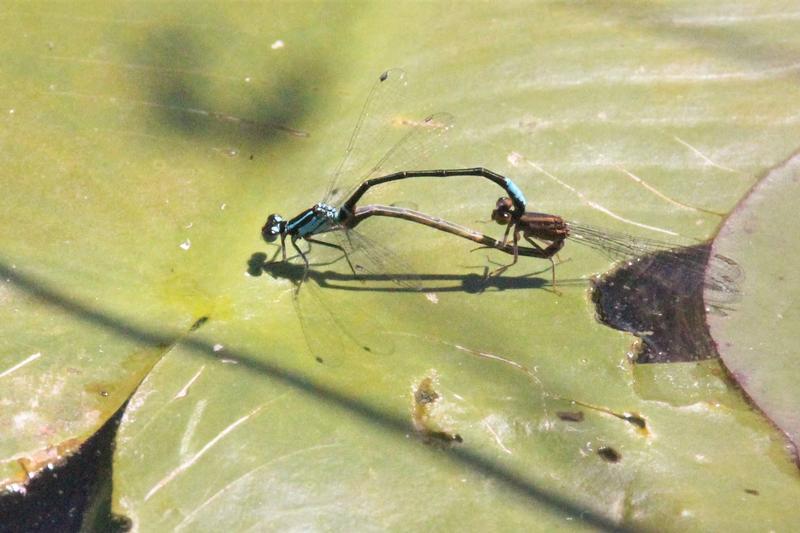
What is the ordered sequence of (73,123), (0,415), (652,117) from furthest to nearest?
(652,117), (73,123), (0,415)

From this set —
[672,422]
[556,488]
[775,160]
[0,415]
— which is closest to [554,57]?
[775,160]

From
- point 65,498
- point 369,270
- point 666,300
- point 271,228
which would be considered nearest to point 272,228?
point 271,228

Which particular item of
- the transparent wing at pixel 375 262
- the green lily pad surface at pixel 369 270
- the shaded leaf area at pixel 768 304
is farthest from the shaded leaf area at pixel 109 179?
the shaded leaf area at pixel 768 304

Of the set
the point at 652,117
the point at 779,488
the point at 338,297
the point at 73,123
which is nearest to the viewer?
the point at 779,488

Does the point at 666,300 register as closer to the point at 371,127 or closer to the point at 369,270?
the point at 369,270

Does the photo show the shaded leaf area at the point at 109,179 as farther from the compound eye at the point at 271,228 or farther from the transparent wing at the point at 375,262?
the transparent wing at the point at 375,262

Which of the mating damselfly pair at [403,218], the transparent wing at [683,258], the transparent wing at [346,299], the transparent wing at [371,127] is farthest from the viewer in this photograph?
the transparent wing at [371,127]

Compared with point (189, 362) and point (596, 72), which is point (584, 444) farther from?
point (596, 72)
